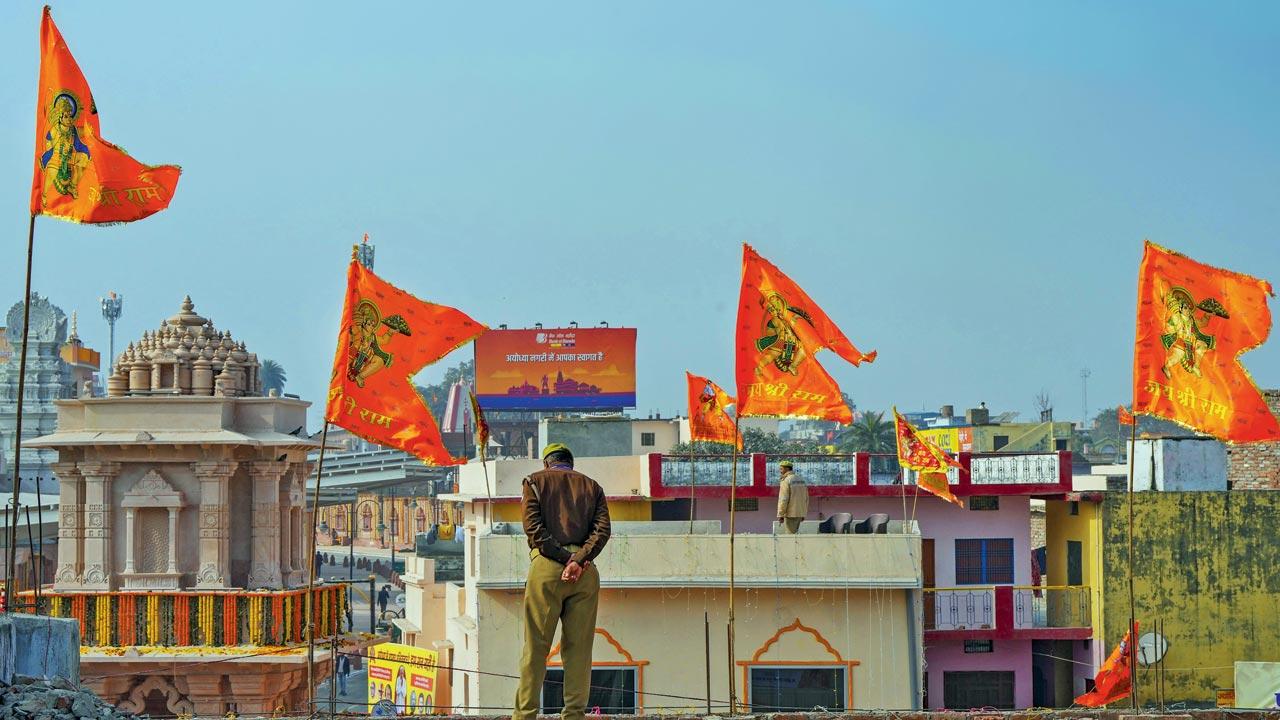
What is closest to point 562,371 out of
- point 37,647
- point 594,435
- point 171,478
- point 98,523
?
point 594,435

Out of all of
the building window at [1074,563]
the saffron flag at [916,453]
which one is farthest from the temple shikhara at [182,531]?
the building window at [1074,563]

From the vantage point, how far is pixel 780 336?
20.1m

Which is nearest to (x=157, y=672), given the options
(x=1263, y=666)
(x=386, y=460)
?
(x=1263, y=666)

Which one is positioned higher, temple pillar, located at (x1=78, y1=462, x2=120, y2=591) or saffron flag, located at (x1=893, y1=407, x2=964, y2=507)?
saffron flag, located at (x1=893, y1=407, x2=964, y2=507)

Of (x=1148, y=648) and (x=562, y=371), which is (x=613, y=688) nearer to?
(x=1148, y=648)

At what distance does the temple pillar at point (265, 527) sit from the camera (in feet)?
84.8

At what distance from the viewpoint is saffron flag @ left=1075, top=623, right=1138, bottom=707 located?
1107 inches

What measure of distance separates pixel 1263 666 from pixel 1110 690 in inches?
112

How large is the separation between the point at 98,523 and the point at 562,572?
1626 centimetres

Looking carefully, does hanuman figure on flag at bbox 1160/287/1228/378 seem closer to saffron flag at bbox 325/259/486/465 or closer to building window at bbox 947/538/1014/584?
saffron flag at bbox 325/259/486/465

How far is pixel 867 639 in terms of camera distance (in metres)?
26.3

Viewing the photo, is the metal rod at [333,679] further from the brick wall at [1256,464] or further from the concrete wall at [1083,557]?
the brick wall at [1256,464]

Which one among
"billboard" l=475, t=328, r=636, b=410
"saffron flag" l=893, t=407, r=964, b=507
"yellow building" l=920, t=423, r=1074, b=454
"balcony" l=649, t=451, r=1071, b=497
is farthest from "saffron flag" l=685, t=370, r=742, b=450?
"yellow building" l=920, t=423, r=1074, b=454

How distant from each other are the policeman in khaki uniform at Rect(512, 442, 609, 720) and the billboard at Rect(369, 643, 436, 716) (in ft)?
78.9
